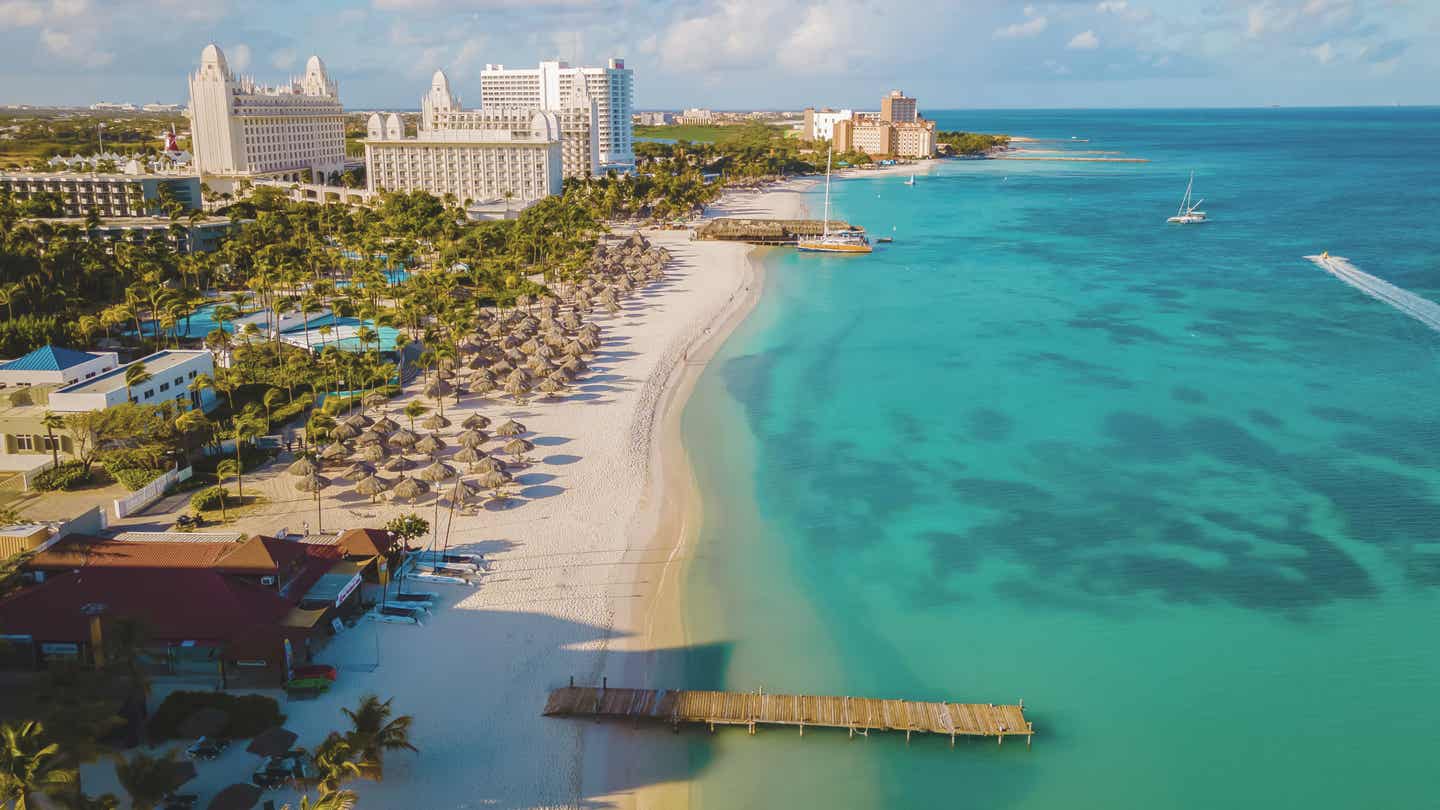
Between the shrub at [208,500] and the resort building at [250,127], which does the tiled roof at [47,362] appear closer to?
the shrub at [208,500]

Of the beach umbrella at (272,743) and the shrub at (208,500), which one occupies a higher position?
the shrub at (208,500)

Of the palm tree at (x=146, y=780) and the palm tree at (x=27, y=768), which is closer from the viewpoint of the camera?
the palm tree at (x=27, y=768)

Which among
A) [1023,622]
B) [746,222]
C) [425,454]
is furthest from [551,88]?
[1023,622]

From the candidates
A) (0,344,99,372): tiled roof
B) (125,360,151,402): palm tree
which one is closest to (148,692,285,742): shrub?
(125,360,151,402): palm tree

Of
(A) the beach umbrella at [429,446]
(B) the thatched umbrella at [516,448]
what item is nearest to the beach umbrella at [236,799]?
(A) the beach umbrella at [429,446]

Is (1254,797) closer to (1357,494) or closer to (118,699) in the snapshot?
(1357,494)
